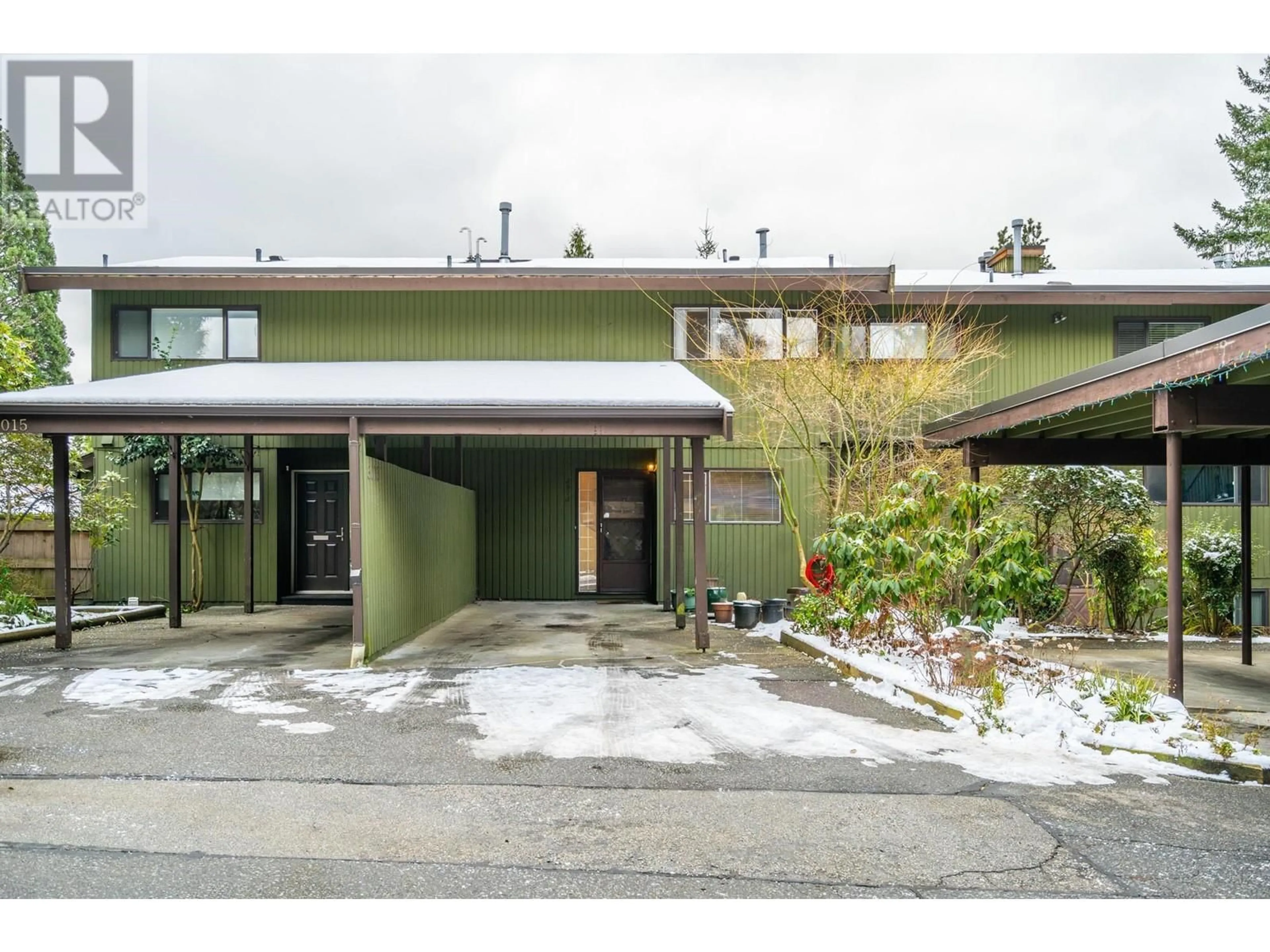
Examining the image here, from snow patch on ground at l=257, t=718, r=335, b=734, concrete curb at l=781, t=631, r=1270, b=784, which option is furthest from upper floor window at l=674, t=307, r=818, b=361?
snow patch on ground at l=257, t=718, r=335, b=734

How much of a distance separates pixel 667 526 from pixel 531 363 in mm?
3051

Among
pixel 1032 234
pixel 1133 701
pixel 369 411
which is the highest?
pixel 1032 234

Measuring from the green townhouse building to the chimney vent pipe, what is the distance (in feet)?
7.23

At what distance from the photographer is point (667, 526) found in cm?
1266

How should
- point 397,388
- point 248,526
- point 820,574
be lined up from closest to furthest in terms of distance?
→ point 397,388 → point 820,574 → point 248,526

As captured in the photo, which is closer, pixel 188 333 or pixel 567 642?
pixel 567 642

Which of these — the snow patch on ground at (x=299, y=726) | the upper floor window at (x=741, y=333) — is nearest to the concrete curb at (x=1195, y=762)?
the snow patch on ground at (x=299, y=726)

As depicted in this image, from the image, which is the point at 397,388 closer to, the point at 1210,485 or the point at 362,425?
the point at 362,425

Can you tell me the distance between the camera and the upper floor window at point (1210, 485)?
1241cm

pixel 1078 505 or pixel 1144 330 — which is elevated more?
pixel 1144 330

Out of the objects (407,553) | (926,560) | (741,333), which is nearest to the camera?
(926,560)

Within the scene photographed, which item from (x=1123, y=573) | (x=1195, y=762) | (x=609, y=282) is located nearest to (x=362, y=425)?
(x=609, y=282)

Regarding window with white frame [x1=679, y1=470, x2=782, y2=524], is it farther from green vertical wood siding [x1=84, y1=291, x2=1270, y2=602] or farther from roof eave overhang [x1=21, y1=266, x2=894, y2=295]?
roof eave overhang [x1=21, y1=266, x2=894, y2=295]

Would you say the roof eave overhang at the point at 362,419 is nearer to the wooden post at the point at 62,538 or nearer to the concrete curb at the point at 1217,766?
the wooden post at the point at 62,538
